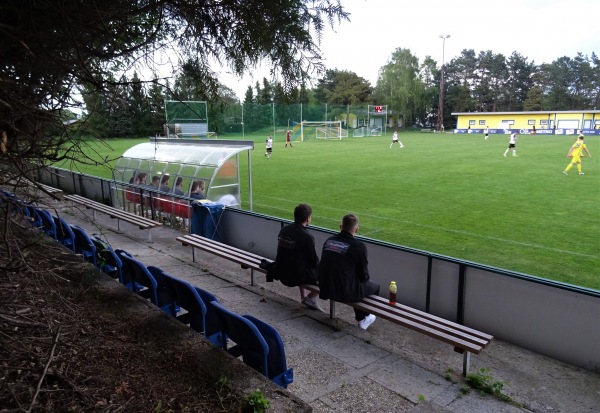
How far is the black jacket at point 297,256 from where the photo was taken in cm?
614

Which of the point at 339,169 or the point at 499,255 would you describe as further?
the point at 339,169

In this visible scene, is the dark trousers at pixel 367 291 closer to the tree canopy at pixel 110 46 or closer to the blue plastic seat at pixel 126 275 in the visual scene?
the blue plastic seat at pixel 126 275

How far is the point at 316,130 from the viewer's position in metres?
54.3

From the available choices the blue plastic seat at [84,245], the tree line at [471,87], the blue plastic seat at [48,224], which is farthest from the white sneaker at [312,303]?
the tree line at [471,87]

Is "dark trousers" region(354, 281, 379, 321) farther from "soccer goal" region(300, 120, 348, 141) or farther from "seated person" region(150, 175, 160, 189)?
"soccer goal" region(300, 120, 348, 141)

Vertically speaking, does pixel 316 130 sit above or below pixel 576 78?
below

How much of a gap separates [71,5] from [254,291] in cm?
521


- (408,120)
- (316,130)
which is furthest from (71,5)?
(408,120)

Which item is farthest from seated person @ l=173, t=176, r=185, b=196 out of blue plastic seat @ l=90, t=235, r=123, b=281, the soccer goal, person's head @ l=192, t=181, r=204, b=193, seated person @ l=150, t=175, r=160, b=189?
the soccer goal

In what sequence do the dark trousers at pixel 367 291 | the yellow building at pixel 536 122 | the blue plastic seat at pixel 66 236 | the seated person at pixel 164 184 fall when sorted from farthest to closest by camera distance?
the yellow building at pixel 536 122 → the seated person at pixel 164 184 → the blue plastic seat at pixel 66 236 → the dark trousers at pixel 367 291

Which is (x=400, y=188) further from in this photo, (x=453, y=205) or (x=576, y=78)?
(x=576, y=78)

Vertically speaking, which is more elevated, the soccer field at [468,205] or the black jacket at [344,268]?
the black jacket at [344,268]

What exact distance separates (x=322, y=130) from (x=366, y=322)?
1986 inches

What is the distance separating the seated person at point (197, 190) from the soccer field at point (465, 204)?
243 cm
